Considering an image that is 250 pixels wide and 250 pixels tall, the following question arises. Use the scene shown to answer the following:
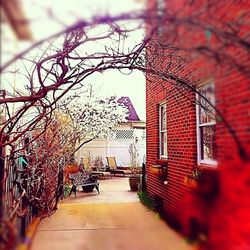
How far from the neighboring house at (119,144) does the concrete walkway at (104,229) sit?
8709 mm

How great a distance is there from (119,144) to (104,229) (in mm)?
14084

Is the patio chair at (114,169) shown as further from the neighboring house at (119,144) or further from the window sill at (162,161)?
the window sill at (162,161)

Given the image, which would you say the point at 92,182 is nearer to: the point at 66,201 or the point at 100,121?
the point at 66,201

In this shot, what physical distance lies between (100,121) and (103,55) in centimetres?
1406

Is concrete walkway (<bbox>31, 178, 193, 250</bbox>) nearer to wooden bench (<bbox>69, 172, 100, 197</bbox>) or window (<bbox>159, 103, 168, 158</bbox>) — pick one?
wooden bench (<bbox>69, 172, 100, 197</bbox>)

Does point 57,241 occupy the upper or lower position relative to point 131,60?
lower

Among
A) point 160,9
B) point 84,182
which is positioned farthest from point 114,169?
point 160,9

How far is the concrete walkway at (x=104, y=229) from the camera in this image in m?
1.51

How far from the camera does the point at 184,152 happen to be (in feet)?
19.4

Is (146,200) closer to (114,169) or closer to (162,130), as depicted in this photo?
(162,130)

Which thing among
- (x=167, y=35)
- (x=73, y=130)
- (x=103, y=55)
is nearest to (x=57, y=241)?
(x=103, y=55)

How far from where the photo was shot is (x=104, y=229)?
17.4ft

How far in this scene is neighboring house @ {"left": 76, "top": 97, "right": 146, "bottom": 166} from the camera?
18656 mm

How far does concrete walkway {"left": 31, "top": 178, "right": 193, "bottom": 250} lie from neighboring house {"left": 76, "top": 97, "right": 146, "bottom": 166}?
343 inches
